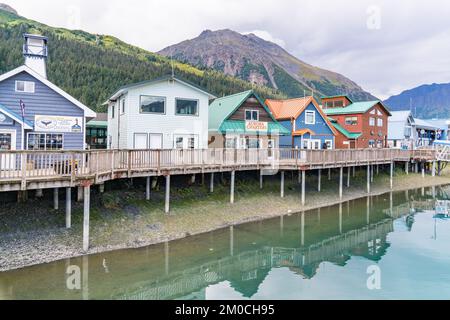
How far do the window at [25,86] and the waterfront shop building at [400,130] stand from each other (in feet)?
155

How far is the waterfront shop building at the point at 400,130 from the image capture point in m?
50.1

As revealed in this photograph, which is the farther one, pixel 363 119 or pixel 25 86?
pixel 363 119

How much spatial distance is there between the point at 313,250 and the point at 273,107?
20680 mm

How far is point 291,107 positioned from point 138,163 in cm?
2027

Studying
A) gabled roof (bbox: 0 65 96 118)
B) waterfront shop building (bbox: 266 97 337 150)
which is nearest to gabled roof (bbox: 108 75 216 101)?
gabled roof (bbox: 0 65 96 118)

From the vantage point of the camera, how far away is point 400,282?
1300cm

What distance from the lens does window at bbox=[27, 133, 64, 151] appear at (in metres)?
17.8

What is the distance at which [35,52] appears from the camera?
2219 cm

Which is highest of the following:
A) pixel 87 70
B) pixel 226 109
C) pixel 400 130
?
pixel 87 70

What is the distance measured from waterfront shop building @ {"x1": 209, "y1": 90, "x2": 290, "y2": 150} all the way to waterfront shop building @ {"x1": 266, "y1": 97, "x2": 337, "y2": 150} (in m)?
2.24

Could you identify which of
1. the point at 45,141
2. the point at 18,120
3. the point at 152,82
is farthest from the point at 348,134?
the point at 18,120

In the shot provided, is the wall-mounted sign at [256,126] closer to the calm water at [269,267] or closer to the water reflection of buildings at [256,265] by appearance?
the calm water at [269,267]

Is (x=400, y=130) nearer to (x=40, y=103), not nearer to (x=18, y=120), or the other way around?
(x=40, y=103)

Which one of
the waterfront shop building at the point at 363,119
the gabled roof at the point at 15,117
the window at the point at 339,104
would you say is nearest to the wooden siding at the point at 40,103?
the gabled roof at the point at 15,117
